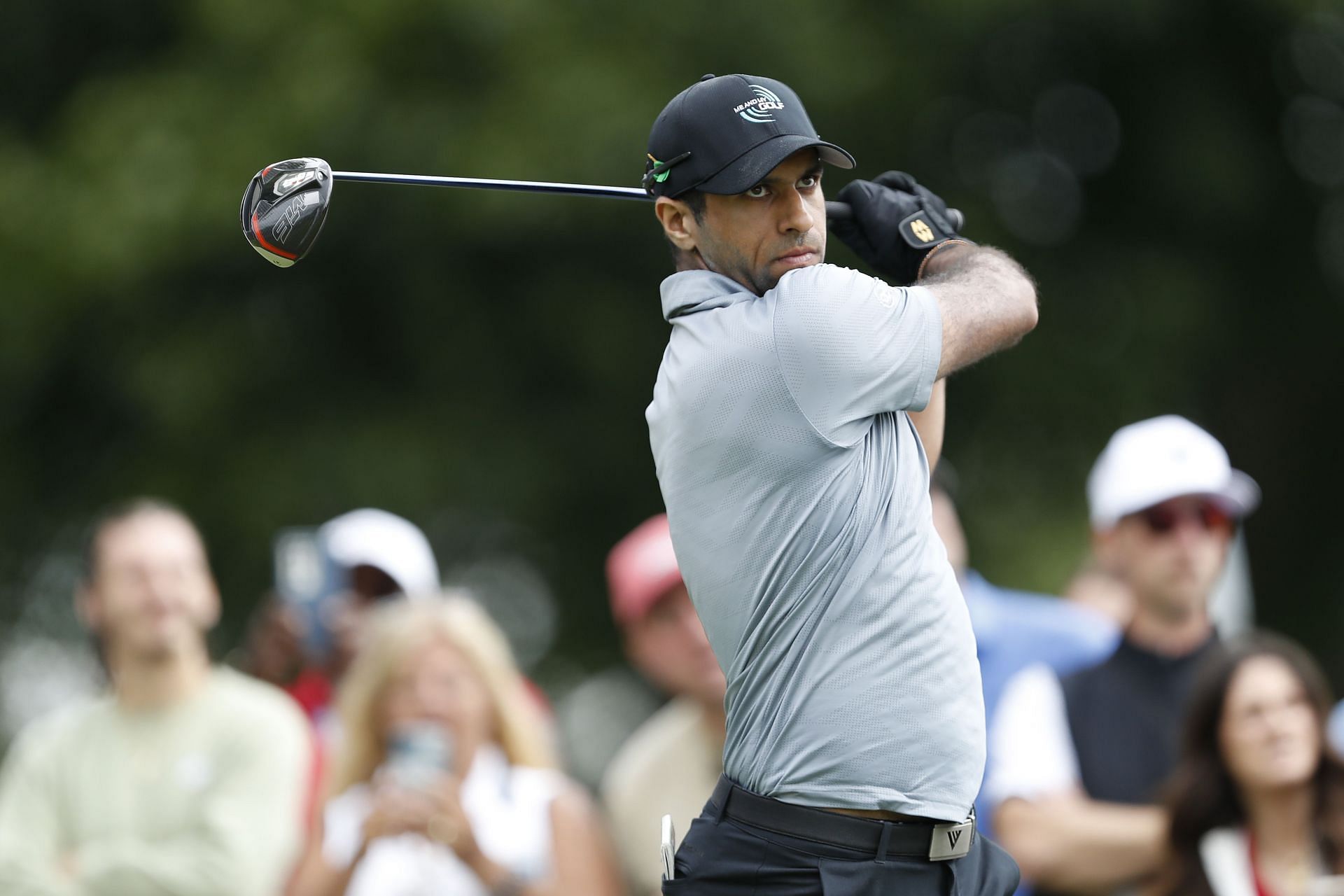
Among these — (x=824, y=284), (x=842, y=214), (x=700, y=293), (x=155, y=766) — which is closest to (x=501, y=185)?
(x=700, y=293)

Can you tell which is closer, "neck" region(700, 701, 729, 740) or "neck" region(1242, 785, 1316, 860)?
"neck" region(1242, 785, 1316, 860)

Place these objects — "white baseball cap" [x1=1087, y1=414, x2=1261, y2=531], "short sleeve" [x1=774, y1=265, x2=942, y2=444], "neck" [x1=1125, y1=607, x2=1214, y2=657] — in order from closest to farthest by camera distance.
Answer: "short sleeve" [x1=774, y1=265, x2=942, y2=444] < "neck" [x1=1125, y1=607, x2=1214, y2=657] < "white baseball cap" [x1=1087, y1=414, x2=1261, y2=531]

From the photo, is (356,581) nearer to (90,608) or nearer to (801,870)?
(90,608)

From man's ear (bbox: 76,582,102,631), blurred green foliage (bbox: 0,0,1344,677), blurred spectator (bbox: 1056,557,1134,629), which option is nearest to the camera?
man's ear (bbox: 76,582,102,631)

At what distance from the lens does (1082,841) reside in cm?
500

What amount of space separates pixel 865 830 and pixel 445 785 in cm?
214

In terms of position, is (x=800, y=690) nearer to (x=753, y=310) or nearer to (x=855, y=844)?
(x=855, y=844)

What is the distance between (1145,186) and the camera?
11219mm

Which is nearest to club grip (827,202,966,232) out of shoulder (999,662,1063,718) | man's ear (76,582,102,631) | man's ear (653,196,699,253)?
man's ear (653,196,699,253)

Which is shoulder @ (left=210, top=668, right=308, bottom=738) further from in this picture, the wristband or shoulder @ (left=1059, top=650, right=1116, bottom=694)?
the wristband

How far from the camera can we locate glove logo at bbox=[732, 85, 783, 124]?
3.29 m

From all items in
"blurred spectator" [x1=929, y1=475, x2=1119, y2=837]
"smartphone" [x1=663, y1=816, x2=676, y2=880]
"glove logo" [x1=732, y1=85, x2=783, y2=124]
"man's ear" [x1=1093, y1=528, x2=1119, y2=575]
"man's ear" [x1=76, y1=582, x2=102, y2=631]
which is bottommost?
"smartphone" [x1=663, y1=816, x2=676, y2=880]

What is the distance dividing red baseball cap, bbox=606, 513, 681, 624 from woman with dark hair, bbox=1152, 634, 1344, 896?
4.90 ft

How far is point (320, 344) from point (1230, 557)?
19.8 feet
